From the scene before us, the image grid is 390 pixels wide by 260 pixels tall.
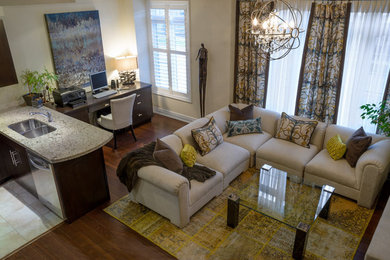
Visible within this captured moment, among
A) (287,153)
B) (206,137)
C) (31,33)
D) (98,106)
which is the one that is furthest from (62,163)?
(287,153)

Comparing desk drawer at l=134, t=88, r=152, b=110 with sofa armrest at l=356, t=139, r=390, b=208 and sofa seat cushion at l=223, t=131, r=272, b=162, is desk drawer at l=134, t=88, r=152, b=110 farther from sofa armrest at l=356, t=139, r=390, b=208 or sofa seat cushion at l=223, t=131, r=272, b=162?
sofa armrest at l=356, t=139, r=390, b=208

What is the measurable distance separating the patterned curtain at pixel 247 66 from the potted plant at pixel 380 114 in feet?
5.93

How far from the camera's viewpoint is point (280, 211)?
3.79 m

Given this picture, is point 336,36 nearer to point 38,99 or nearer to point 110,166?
point 110,166

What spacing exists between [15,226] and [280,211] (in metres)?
3.42

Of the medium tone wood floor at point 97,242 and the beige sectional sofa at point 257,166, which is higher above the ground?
the beige sectional sofa at point 257,166

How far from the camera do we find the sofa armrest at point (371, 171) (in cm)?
420

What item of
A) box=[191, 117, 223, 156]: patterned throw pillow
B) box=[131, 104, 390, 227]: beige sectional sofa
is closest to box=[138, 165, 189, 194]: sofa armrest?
box=[131, 104, 390, 227]: beige sectional sofa

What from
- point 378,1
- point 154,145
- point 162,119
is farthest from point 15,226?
point 378,1

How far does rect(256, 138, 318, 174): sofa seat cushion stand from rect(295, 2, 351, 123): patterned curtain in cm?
71

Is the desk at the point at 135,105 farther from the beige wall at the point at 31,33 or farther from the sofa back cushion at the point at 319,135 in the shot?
the sofa back cushion at the point at 319,135

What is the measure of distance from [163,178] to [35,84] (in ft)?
10.5

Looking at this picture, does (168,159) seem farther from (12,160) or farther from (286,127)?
(12,160)

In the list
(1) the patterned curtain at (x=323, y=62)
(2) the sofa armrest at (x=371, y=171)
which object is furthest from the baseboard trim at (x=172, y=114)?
(2) the sofa armrest at (x=371, y=171)
